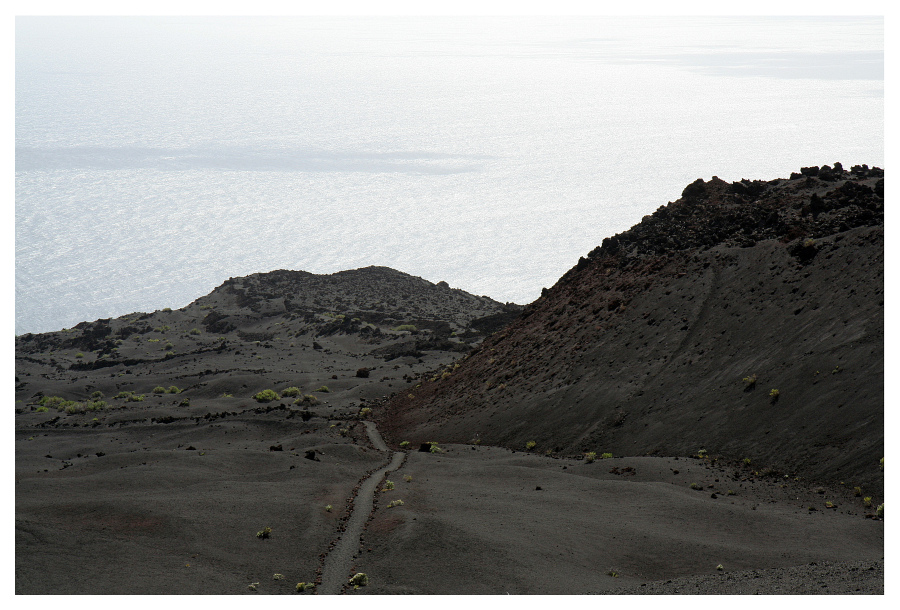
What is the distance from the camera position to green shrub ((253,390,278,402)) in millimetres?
41594

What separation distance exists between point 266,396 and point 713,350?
26.5 meters

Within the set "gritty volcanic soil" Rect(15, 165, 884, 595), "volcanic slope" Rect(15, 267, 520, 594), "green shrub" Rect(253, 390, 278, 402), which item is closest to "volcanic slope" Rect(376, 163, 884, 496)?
"gritty volcanic soil" Rect(15, 165, 884, 595)

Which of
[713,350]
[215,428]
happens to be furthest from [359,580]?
[215,428]

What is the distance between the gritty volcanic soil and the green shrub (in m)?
0.92

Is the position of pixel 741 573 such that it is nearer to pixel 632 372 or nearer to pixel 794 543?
pixel 794 543

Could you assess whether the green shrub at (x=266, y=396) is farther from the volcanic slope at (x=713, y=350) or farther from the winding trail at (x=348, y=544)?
the winding trail at (x=348, y=544)

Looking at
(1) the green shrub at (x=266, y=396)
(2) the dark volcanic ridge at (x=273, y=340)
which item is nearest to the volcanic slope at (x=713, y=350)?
(1) the green shrub at (x=266, y=396)

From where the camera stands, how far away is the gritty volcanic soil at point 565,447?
1636 centimetres

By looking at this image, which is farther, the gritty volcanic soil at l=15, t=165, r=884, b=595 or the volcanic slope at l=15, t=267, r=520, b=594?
the volcanic slope at l=15, t=267, r=520, b=594

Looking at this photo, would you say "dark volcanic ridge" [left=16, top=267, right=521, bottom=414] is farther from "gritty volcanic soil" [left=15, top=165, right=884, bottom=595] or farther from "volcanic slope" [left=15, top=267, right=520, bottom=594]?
"gritty volcanic soil" [left=15, top=165, right=884, bottom=595]

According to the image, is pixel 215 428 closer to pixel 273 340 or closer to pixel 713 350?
pixel 713 350

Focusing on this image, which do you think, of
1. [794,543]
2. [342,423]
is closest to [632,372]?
[794,543]

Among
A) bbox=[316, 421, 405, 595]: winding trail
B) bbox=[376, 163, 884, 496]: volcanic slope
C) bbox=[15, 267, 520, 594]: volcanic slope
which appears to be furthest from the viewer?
bbox=[376, 163, 884, 496]: volcanic slope

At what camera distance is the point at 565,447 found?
90.3ft
